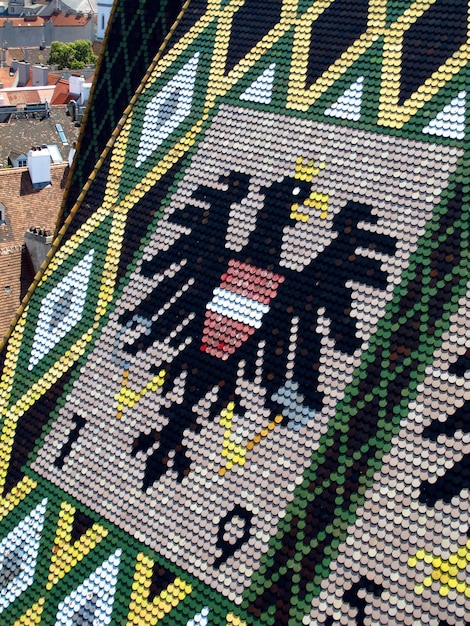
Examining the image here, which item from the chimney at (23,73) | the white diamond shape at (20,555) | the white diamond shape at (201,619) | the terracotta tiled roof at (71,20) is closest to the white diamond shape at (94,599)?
the white diamond shape at (20,555)

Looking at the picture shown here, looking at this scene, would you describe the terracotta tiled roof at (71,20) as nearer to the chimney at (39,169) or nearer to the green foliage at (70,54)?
the green foliage at (70,54)

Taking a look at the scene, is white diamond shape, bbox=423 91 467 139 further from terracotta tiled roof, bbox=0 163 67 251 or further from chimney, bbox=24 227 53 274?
terracotta tiled roof, bbox=0 163 67 251

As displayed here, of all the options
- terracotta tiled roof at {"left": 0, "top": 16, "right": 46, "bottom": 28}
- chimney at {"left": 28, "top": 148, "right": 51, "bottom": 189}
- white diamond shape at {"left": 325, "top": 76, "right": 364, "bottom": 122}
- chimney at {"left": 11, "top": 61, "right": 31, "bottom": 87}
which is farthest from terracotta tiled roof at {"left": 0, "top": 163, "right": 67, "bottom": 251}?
terracotta tiled roof at {"left": 0, "top": 16, "right": 46, "bottom": 28}

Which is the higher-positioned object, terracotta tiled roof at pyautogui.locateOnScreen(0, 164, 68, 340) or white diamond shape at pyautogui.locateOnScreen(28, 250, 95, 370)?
white diamond shape at pyautogui.locateOnScreen(28, 250, 95, 370)

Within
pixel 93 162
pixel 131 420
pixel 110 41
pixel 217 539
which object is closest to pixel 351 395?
pixel 217 539

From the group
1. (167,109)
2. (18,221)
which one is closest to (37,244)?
(18,221)

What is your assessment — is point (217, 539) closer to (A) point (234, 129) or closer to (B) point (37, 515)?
(B) point (37, 515)
